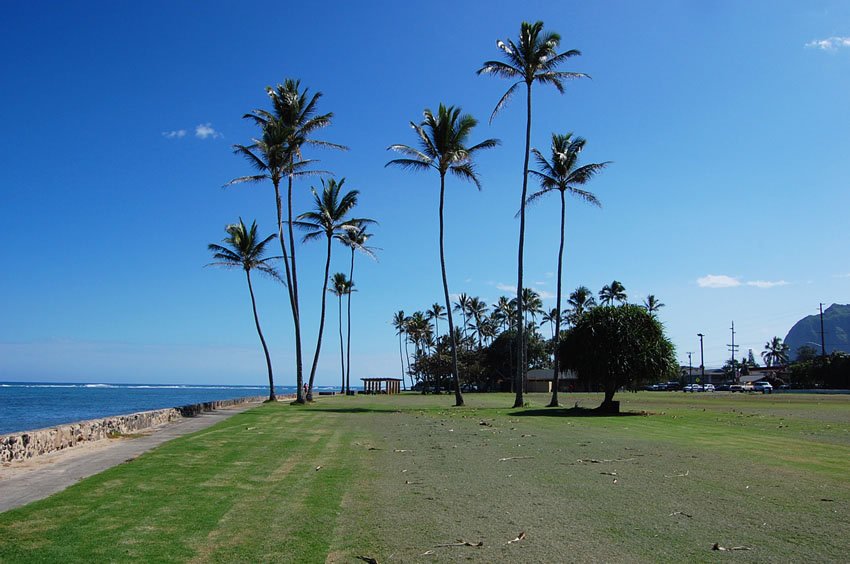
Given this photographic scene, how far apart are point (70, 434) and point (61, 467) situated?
386 cm

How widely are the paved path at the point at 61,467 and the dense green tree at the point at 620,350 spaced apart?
17.5 m

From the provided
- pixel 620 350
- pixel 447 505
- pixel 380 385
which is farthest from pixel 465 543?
pixel 380 385

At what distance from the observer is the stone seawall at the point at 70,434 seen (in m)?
12.1

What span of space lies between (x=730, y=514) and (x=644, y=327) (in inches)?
850

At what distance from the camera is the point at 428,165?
35812mm

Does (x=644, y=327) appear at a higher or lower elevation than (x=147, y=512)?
higher

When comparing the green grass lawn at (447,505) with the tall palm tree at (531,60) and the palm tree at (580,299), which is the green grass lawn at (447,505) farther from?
the palm tree at (580,299)

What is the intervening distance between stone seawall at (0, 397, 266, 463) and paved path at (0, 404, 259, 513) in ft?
0.65

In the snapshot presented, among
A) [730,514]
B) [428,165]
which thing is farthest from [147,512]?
[428,165]

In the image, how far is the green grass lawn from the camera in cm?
600

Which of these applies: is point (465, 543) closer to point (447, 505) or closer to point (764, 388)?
point (447, 505)

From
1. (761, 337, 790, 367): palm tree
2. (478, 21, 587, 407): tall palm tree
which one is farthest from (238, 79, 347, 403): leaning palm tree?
(761, 337, 790, 367): palm tree

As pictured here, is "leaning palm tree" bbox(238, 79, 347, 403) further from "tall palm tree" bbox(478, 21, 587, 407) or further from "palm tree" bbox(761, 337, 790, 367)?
"palm tree" bbox(761, 337, 790, 367)

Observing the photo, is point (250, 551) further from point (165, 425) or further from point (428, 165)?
point (428, 165)
